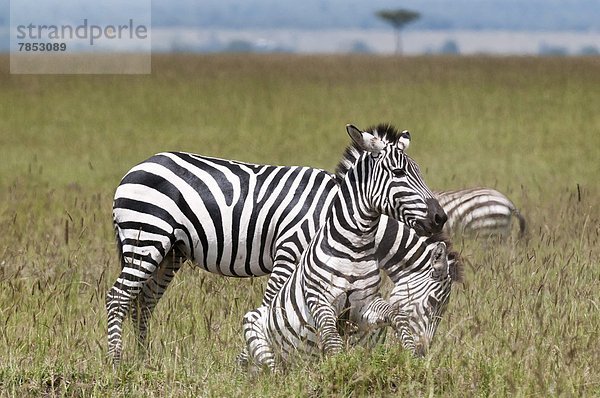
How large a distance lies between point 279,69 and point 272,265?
38.6m

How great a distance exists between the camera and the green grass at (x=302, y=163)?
546 cm

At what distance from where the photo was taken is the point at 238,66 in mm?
48156

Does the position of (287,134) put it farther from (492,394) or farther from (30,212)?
(492,394)

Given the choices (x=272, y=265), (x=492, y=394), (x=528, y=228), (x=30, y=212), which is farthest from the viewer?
(x=30, y=212)

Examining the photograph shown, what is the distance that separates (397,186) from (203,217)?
1774mm

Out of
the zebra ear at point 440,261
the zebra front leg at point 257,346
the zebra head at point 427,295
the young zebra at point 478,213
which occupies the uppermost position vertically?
the young zebra at point 478,213

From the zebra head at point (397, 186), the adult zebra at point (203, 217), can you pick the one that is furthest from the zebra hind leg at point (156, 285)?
the zebra head at point (397, 186)

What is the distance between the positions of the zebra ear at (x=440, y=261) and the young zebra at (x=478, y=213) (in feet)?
15.4

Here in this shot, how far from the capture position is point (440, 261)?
5621mm

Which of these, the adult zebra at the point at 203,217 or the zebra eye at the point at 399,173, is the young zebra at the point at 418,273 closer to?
the zebra eye at the point at 399,173

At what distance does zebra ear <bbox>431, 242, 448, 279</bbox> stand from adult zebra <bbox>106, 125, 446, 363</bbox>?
116cm

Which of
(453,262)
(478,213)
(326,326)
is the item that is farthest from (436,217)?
(478,213)

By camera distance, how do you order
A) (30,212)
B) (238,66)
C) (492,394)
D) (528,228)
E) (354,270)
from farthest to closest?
1. (238,66)
2. (30,212)
3. (528,228)
4. (354,270)
5. (492,394)

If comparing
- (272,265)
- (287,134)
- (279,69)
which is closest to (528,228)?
(272,265)
